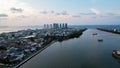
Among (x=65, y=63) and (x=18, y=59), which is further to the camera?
(x=18, y=59)

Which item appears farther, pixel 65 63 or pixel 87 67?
pixel 65 63

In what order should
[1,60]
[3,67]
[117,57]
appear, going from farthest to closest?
[117,57] → [1,60] → [3,67]

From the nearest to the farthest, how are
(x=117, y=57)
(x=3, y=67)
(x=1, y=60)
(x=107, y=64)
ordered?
(x=3, y=67)
(x=107, y=64)
(x=1, y=60)
(x=117, y=57)

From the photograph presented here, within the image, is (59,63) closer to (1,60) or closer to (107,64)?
(107,64)

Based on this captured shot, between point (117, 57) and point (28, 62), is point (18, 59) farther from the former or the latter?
point (117, 57)

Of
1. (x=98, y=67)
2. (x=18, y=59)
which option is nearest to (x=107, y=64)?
(x=98, y=67)

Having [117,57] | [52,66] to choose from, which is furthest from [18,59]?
[117,57]

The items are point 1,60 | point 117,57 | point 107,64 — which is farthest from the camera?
point 117,57

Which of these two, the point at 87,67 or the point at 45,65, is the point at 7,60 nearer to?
the point at 45,65

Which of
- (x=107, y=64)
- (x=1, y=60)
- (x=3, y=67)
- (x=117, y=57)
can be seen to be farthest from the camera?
(x=117, y=57)
